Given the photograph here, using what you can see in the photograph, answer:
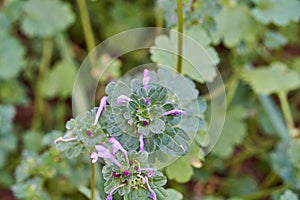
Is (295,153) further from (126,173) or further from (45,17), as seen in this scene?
(45,17)

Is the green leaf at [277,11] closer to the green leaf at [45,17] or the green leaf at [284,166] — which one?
the green leaf at [284,166]

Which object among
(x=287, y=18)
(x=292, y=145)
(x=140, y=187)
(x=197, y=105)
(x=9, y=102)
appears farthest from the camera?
(x=9, y=102)

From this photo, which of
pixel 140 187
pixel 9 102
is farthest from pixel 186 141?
pixel 9 102

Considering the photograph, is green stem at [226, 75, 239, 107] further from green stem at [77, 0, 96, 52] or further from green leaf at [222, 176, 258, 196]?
green stem at [77, 0, 96, 52]

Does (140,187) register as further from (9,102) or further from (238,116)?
(9,102)

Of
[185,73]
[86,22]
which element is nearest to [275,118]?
[185,73]

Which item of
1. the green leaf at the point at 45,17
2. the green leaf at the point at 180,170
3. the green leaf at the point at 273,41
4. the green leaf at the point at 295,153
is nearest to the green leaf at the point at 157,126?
the green leaf at the point at 180,170

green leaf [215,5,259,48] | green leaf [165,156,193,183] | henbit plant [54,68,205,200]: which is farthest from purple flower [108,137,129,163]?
green leaf [215,5,259,48]
